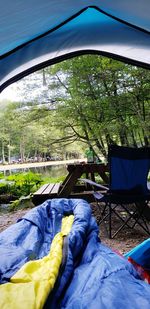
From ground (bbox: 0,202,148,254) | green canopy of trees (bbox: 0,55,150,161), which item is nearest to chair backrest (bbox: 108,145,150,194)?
ground (bbox: 0,202,148,254)

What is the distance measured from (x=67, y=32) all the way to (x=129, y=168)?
58.0 inches

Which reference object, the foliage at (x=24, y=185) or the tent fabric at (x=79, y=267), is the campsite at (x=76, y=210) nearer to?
the tent fabric at (x=79, y=267)

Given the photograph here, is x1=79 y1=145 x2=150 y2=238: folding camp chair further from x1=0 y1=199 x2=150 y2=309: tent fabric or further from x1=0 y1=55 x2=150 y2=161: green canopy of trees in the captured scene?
x1=0 y1=55 x2=150 y2=161: green canopy of trees

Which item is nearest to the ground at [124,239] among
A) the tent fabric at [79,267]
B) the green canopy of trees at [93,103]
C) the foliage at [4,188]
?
the tent fabric at [79,267]

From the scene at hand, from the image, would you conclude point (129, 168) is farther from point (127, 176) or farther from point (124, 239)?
point (124, 239)

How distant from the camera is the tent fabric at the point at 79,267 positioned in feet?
2.35

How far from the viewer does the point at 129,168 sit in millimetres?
2867

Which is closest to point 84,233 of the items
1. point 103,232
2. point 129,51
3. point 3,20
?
point 3,20

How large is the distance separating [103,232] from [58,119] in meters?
5.98

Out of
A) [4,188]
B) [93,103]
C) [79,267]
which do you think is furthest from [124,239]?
[93,103]

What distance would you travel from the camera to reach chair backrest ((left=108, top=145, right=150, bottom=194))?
283 centimetres

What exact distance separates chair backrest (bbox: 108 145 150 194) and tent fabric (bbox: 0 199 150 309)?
5.00 feet

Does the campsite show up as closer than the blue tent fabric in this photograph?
Yes

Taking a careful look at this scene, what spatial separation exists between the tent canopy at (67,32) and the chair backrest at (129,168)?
Result: 0.91 m
